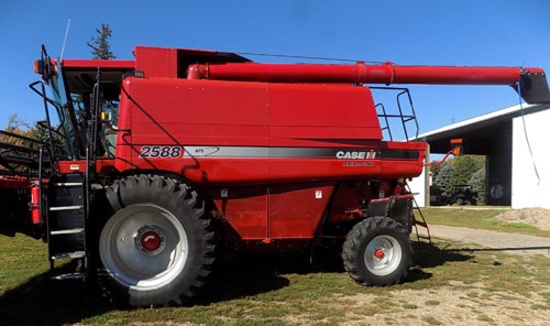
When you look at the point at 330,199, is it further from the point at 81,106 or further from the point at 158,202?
the point at 81,106

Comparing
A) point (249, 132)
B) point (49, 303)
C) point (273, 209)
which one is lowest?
point (49, 303)

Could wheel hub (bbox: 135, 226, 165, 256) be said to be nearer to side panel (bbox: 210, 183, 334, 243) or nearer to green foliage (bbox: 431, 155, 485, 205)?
side panel (bbox: 210, 183, 334, 243)

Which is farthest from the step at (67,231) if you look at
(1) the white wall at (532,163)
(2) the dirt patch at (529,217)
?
(1) the white wall at (532,163)

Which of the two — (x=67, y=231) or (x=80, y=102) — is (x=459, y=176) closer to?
(x=80, y=102)

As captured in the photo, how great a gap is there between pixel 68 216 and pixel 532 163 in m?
19.0

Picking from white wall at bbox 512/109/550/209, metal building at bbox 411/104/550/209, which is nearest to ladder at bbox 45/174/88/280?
metal building at bbox 411/104/550/209

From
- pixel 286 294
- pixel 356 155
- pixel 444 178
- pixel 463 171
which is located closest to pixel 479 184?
pixel 444 178

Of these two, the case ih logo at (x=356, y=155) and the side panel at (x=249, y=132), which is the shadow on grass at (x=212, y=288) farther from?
the case ih logo at (x=356, y=155)

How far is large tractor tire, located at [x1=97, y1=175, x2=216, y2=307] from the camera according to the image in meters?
5.06

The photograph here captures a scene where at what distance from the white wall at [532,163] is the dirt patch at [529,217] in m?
0.70

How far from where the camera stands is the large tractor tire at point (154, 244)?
506cm

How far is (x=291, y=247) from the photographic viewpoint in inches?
247

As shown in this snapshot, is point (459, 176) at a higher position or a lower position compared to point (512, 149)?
lower

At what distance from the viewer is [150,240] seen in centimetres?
533
